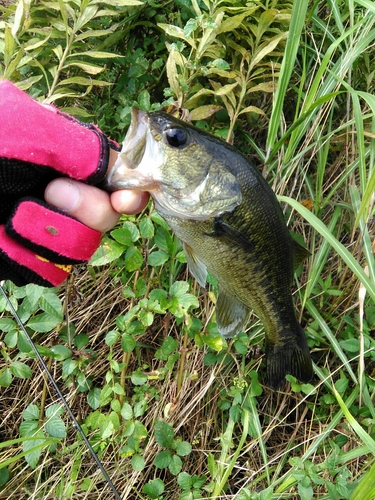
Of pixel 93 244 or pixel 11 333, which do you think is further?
pixel 11 333

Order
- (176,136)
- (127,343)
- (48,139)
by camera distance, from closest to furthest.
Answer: (48,139), (176,136), (127,343)

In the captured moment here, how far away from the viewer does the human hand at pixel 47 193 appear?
111 centimetres

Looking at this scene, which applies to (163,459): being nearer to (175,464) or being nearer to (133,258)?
(175,464)

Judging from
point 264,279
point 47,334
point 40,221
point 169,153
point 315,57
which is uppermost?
point 315,57

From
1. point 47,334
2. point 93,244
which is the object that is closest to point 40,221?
point 93,244

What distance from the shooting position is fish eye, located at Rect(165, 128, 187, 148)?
50.8 inches

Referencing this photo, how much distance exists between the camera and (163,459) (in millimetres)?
1816

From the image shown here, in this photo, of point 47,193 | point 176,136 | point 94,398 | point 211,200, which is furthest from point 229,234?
point 94,398

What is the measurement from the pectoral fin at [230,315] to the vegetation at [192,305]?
0.33 ft

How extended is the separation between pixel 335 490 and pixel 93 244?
3.96 ft

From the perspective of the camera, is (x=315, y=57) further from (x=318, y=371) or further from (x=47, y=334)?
(x=47, y=334)

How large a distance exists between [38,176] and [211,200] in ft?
1.67

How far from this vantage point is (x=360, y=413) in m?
1.91

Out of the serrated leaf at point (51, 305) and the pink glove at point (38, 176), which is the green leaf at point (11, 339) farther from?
the pink glove at point (38, 176)
